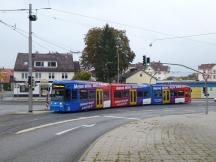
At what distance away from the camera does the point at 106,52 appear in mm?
96562

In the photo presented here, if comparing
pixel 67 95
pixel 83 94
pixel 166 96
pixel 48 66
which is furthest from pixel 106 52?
pixel 67 95

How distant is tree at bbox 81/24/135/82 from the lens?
97.4 metres

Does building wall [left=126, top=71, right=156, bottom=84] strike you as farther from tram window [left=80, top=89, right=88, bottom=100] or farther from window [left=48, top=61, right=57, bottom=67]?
tram window [left=80, top=89, right=88, bottom=100]

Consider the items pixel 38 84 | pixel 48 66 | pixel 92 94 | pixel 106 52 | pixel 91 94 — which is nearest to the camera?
pixel 91 94

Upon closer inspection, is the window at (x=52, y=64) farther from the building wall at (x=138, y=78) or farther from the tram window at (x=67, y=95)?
the tram window at (x=67, y=95)

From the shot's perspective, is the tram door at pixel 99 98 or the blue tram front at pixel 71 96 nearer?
the blue tram front at pixel 71 96

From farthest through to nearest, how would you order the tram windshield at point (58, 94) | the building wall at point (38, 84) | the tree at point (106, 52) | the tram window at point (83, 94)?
1. the tree at point (106, 52)
2. the building wall at point (38, 84)
3. the tram window at point (83, 94)
4. the tram windshield at point (58, 94)

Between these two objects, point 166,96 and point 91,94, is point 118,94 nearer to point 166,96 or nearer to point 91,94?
point 91,94

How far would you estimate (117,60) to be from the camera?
3853 inches

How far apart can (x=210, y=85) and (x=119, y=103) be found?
47.2m

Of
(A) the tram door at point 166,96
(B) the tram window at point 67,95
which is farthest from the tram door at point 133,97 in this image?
(B) the tram window at point 67,95

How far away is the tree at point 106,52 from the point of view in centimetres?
9744

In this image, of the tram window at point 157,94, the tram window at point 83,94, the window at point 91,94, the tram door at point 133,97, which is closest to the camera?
the tram window at point 83,94

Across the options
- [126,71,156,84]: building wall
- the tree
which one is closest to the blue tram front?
the tree
